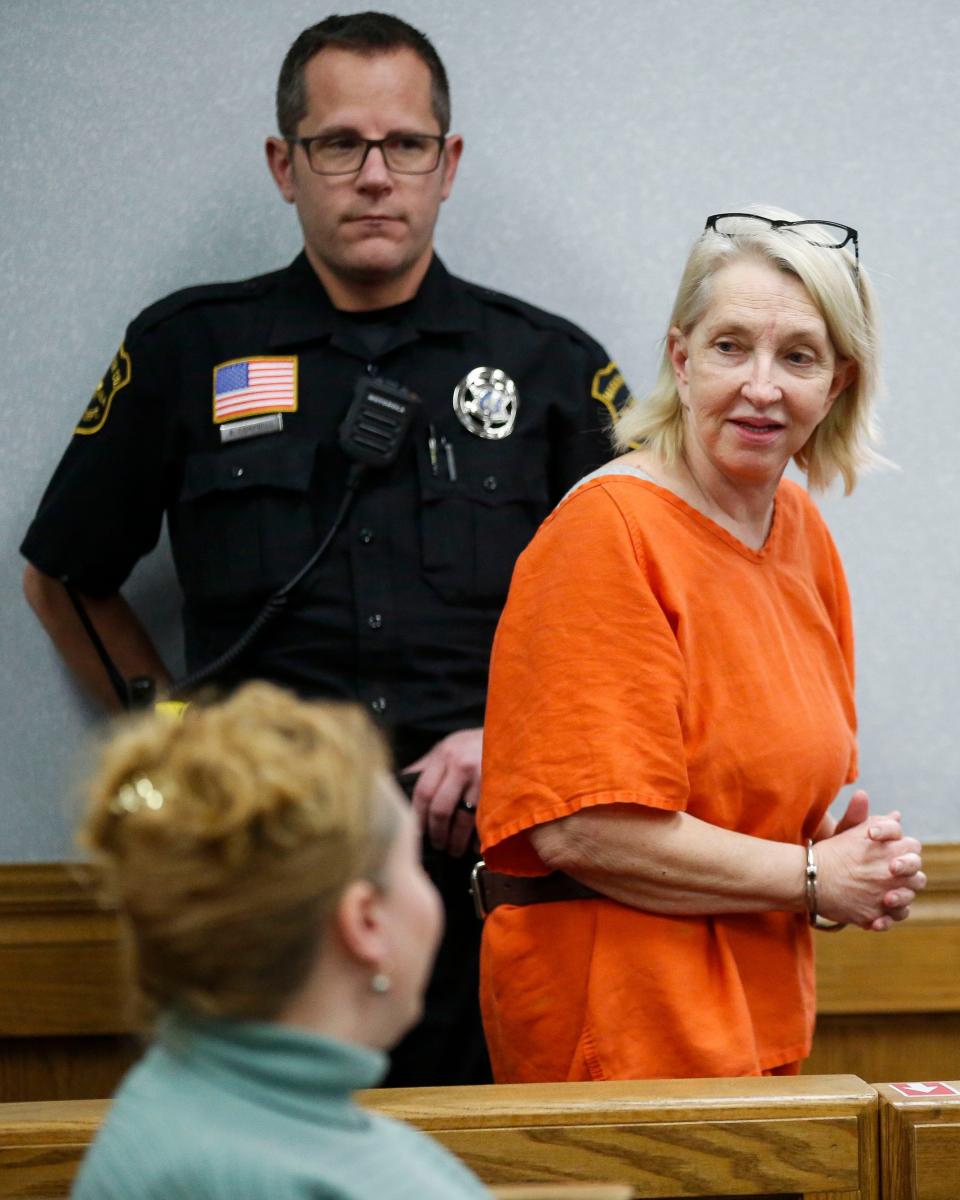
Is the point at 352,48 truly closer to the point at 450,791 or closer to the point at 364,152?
the point at 364,152

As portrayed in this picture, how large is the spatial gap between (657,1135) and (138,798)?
2.48 feet

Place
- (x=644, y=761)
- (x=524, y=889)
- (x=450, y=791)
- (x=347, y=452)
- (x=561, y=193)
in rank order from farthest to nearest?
(x=561, y=193)
(x=347, y=452)
(x=450, y=791)
(x=524, y=889)
(x=644, y=761)

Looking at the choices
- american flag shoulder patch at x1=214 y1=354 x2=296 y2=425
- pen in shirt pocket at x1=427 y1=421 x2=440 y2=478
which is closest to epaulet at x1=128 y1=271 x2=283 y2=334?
american flag shoulder patch at x1=214 y1=354 x2=296 y2=425

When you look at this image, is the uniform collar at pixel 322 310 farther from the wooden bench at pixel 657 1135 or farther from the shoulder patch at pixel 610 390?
the wooden bench at pixel 657 1135

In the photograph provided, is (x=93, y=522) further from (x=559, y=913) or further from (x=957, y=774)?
(x=957, y=774)

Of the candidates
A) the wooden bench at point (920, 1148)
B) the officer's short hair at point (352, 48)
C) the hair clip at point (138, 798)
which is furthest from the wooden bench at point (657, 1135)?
the officer's short hair at point (352, 48)

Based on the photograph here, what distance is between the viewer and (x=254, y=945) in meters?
0.84

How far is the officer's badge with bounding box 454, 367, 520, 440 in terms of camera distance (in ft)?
7.45

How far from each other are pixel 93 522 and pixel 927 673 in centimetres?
131

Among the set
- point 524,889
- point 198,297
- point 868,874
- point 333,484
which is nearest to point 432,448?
point 333,484

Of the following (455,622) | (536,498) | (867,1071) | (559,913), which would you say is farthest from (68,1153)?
(867,1071)

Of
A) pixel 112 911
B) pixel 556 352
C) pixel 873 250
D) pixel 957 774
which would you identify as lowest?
pixel 112 911

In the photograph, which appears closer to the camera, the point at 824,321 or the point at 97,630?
the point at 824,321

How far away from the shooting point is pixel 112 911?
247 centimetres
